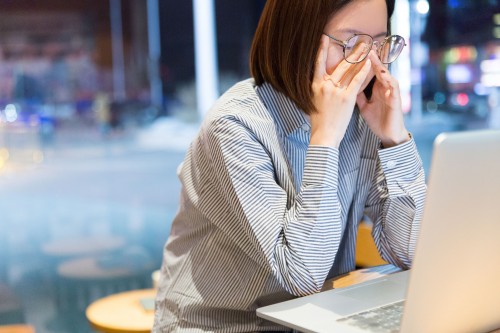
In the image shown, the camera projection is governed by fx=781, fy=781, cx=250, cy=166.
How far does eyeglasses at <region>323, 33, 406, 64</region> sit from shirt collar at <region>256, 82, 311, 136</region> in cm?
15

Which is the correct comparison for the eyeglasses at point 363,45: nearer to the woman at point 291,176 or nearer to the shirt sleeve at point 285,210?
the woman at point 291,176

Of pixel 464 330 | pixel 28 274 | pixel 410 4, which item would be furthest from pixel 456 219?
pixel 28 274

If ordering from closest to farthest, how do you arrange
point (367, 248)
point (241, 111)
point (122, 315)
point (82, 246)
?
point (241, 111) → point (367, 248) → point (122, 315) → point (82, 246)

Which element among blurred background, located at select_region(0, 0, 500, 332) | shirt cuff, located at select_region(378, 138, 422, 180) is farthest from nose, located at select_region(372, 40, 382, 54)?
blurred background, located at select_region(0, 0, 500, 332)

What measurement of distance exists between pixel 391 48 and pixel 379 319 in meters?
0.61

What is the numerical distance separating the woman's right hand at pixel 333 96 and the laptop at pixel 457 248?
413 mm

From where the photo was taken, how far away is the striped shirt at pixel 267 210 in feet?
4.66

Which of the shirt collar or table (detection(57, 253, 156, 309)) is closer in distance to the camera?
the shirt collar

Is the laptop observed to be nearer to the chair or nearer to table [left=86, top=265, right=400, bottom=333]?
the chair

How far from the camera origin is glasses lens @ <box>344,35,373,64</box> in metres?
1.54

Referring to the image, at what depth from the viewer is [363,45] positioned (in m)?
1.55

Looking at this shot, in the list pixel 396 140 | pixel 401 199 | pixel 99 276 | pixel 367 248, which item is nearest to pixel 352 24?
pixel 396 140

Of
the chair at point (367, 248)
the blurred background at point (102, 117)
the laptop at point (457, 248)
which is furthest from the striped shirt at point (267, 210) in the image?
the blurred background at point (102, 117)

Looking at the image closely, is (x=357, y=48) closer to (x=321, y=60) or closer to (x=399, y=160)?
(x=321, y=60)
